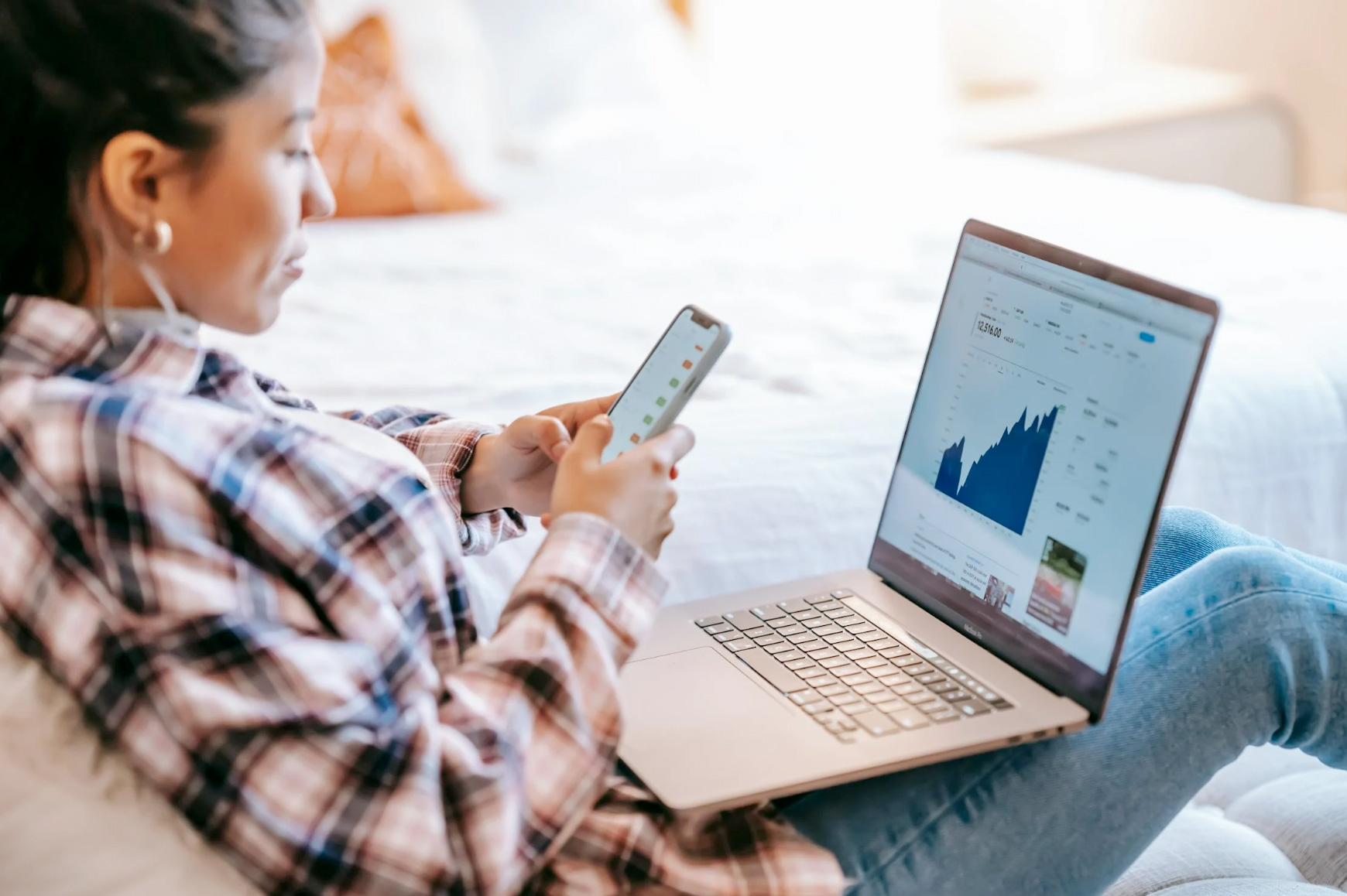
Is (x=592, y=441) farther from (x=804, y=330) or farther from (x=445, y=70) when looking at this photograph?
(x=445, y=70)

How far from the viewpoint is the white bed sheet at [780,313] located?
1176 mm

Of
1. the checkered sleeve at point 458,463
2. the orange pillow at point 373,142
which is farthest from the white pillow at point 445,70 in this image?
the checkered sleeve at point 458,463

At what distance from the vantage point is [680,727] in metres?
0.79

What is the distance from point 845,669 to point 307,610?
1.16 ft

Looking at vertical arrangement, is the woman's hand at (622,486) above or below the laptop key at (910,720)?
above

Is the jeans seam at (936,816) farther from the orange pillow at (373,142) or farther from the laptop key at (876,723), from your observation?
the orange pillow at (373,142)

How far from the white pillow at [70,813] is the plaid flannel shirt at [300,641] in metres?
0.02

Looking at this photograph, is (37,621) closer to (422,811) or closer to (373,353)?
(422,811)

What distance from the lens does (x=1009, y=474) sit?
2.79ft

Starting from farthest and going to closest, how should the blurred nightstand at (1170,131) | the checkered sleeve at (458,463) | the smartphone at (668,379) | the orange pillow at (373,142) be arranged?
the blurred nightstand at (1170,131), the orange pillow at (373,142), the checkered sleeve at (458,463), the smartphone at (668,379)

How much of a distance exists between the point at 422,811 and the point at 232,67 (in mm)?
376

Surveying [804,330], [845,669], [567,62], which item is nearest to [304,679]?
[845,669]

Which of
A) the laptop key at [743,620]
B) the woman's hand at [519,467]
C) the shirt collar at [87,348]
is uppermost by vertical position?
the shirt collar at [87,348]

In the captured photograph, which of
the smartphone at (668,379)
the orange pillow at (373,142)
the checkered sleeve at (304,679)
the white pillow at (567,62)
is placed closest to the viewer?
the checkered sleeve at (304,679)
